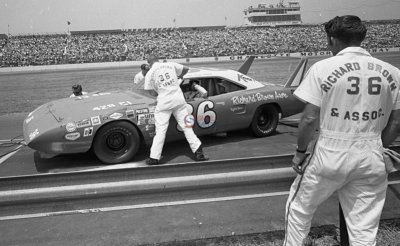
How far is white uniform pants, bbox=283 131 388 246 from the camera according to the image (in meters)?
2.18

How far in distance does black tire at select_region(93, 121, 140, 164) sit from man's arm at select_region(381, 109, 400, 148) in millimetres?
3579

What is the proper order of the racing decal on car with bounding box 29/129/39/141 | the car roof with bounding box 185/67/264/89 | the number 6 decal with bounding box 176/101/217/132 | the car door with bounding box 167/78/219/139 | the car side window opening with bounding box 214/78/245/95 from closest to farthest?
the racing decal on car with bounding box 29/129/39/141, the car door with bounding box 167/78/219/139, the number 6 decal with bounding box 176/101/217/132, the car roof with bounding box 185/67/264/89, the car side window opening with bounding box 214/78/245/95

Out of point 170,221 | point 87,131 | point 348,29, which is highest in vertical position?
point 348,29

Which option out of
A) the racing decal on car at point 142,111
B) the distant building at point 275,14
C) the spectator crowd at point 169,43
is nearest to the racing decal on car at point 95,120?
the racing decal on car at point 142,111

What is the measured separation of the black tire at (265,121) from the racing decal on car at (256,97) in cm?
18

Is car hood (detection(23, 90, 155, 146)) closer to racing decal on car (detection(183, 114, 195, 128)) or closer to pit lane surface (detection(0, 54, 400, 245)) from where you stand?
racing decal on car (detection(183, 114, 195, 128))

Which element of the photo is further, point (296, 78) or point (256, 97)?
point (296, 78)

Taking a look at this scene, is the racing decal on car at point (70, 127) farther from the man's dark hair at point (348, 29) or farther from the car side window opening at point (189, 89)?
the man's dark hair at point (348, 29)

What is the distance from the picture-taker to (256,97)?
6438mm

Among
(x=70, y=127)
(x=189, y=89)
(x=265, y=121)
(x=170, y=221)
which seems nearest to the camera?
(x=170, y=221)

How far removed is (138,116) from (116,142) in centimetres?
49

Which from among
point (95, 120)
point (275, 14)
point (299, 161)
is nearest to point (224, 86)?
point (95, 120)

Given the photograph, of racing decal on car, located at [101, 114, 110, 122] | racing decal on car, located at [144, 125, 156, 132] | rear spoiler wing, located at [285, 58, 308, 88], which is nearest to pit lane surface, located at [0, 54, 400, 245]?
racing decal on car, located at [101, 114, 110, 122]

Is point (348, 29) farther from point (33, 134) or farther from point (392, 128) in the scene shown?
point (33, 134)
